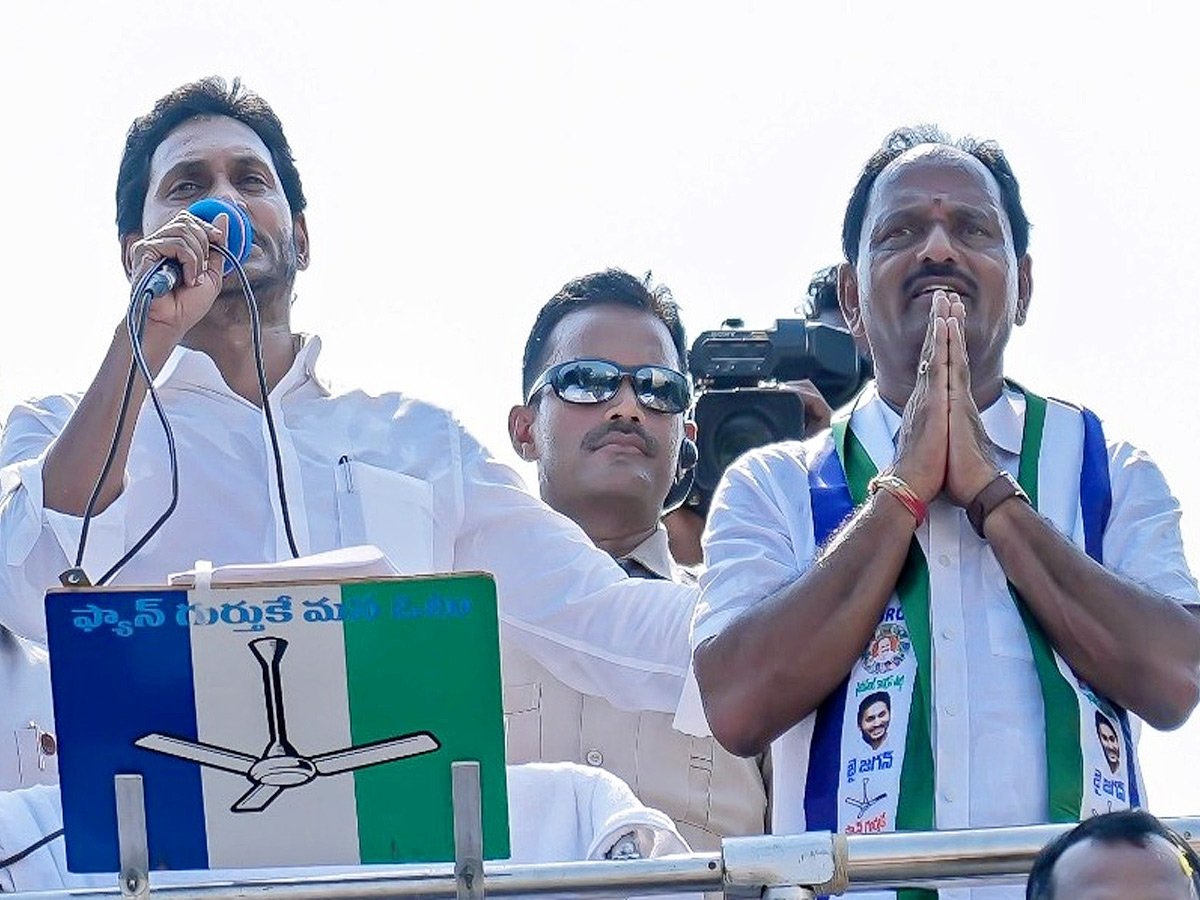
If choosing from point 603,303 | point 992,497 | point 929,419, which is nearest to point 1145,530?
point 992,497

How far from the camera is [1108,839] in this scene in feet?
10.6

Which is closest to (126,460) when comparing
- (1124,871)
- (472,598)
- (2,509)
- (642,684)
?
(2,509)

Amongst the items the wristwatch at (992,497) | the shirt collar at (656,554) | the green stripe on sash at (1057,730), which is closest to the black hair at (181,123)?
the shirt collar at (656,554)

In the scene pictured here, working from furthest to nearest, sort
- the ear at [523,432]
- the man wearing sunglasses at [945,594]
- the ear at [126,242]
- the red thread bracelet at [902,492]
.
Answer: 1. the ear at [523,432]
2. the ear at [126,242]
3. the red thread bracelet at [902,492]
4. the man wearing sunglasses at [945,594]

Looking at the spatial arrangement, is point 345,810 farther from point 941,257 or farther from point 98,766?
point 941,257

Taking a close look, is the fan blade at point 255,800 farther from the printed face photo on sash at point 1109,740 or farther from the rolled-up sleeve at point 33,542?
the printed face photo on sash at point 1109,740

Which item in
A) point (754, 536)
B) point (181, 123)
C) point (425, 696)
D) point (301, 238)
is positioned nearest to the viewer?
point (425, 696)

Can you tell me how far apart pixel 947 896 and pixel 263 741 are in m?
1.25

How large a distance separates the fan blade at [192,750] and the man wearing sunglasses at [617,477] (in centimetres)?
173

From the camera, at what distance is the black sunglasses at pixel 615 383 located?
5.51 m

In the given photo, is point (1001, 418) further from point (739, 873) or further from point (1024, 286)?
point (739, 873)

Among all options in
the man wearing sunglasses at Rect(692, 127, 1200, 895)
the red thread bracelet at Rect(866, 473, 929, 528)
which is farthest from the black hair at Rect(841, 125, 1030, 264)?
the red thread bracelet at Rect(866, 473, 929, 528)

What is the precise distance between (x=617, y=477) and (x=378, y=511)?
91cm

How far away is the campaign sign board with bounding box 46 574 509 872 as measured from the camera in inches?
125
